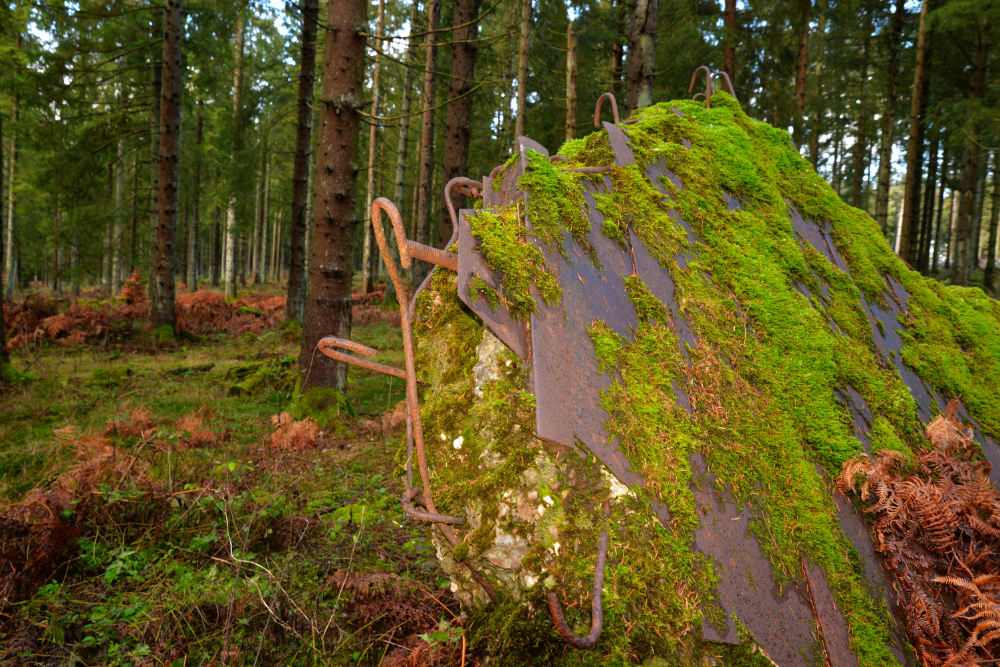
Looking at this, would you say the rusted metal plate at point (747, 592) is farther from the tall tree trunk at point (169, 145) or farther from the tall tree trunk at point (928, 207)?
the tall tree trunk at point (928, 207)

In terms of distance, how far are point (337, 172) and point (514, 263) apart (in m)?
5.22

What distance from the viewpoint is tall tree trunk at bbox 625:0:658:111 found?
8078 millimetres

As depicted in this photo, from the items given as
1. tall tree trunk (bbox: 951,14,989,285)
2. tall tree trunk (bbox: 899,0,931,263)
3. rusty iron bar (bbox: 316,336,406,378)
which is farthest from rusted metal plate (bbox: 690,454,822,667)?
tall tree trunk (bbox: 951,14,989,285)

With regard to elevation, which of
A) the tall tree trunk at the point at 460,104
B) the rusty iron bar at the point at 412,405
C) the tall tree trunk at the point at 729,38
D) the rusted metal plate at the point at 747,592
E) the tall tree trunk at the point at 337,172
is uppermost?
the tall tree trunk at the point at 729,38

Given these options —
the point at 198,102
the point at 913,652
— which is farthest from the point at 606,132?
the point at 198,102

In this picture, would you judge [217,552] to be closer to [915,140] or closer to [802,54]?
[915,140]

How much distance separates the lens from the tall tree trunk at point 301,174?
10.6 meters

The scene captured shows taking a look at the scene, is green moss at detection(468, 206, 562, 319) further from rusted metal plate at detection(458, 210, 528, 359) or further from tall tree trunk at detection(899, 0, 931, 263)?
tall tree trunk at detection(899, 0, 931, 263)

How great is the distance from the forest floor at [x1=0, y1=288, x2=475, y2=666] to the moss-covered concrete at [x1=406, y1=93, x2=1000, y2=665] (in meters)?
0.44

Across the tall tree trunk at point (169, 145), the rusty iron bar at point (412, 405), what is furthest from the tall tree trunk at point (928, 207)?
the tall tree trunk at point (169, 145)

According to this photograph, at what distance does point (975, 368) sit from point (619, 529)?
266 cm

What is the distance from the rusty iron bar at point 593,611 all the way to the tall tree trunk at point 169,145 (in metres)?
12.1

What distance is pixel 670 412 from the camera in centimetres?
154

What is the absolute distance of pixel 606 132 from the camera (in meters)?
2.37
